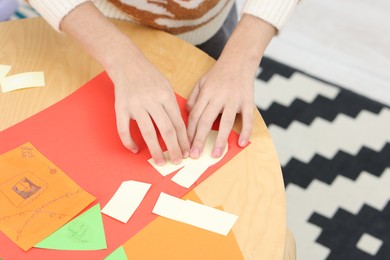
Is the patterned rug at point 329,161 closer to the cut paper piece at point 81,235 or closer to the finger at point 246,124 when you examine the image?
the finger at point 246,124

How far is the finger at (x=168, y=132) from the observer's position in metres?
1.07

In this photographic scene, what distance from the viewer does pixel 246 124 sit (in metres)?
1.12

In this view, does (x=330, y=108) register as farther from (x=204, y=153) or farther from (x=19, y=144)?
(x=19, y=144)

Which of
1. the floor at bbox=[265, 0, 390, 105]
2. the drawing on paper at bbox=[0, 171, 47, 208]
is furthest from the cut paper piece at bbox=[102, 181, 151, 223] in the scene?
the floor at bbox=[265, 0, 390, 105]

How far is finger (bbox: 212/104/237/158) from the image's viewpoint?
1.09m

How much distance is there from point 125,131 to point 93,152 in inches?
2.6

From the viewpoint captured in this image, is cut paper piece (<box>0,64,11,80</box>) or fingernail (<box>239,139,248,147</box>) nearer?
fingernail (<box>239,139,248,147</box>)

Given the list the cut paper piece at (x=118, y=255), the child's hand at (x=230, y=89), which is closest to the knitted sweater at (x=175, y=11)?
the child's hand at (x=230, y=89)

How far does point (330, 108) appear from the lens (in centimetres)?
216

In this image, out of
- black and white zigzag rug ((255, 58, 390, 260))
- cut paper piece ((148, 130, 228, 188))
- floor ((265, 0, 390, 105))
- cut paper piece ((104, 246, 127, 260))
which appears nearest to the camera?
cut paper piece ((104, 246, 127, 260))

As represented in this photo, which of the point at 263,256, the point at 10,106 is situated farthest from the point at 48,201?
the point at 263,256

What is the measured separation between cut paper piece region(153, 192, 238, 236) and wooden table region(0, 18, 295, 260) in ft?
0.05

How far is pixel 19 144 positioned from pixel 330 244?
102 cm

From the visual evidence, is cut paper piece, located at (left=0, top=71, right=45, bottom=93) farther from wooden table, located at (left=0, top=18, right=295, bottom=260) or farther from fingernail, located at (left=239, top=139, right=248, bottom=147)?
fingernail, located at (left=239, top=139, right=248, bottom=147)
